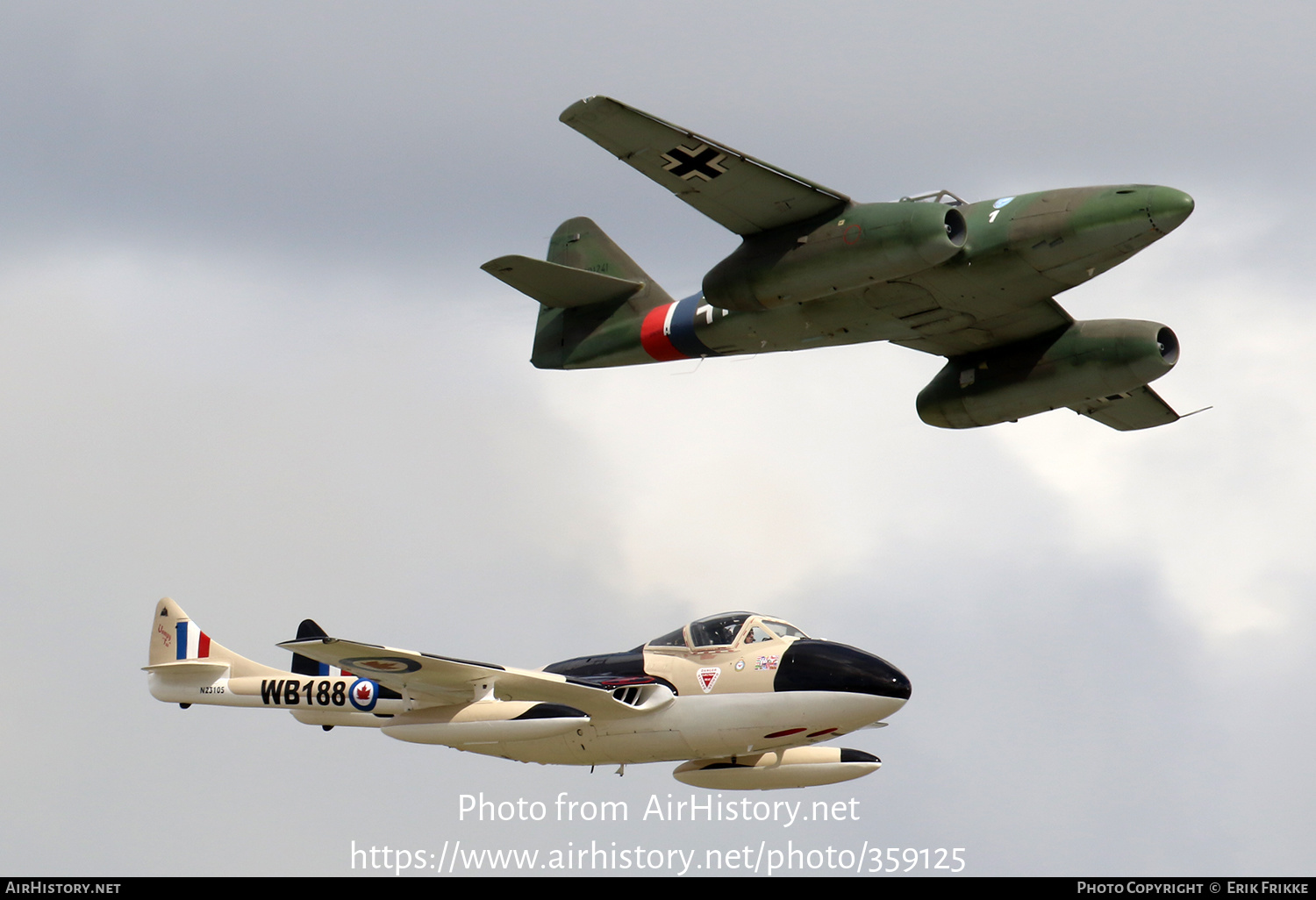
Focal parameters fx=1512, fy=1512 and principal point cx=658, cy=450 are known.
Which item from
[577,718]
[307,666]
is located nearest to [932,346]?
[577,718]

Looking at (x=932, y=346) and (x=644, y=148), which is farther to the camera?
(x=932, y=346)

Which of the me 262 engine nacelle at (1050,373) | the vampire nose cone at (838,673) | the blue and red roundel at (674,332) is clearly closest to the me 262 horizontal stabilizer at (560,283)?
the blue and red roundel at (674,332)

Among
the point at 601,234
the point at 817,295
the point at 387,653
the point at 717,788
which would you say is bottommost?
the point at 717,788

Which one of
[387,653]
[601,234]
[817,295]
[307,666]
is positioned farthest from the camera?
[601,234]

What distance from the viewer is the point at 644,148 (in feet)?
88.4

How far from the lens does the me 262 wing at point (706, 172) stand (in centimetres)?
2634

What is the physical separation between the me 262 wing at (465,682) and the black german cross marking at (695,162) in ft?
30.9

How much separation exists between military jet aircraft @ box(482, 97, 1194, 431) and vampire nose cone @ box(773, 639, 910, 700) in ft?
21.5

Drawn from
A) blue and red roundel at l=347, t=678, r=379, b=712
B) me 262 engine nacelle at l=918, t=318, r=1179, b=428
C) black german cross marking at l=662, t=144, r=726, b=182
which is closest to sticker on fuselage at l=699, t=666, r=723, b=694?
blue and red roundel at l=347, t=678, r=379, b=712

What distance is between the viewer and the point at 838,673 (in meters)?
26.9

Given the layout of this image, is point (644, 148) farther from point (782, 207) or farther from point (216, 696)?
point (216, 696)

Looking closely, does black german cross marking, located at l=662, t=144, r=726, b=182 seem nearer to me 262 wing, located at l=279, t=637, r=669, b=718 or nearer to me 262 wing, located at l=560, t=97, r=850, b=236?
me 262 wing, located at l=560, t=97, r=850, b=236

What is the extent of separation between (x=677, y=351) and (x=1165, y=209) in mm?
10894

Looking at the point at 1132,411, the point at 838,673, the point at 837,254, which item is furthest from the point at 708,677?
the point at 1132,411
